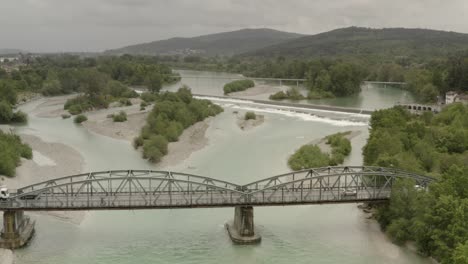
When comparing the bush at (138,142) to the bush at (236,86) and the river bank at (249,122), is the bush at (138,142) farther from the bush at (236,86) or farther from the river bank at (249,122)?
the bush at (236,86)

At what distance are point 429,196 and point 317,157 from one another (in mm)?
21290

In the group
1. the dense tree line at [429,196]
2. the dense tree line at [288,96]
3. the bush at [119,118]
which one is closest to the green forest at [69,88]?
the bush at [119,118]

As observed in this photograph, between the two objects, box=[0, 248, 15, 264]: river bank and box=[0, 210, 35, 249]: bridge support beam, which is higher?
box=[0, 210, 35, 249]: bridge support beam

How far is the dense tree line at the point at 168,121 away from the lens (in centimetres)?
5400

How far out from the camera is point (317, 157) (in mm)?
49438

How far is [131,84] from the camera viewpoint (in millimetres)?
132125

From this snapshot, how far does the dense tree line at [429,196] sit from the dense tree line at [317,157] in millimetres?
5164

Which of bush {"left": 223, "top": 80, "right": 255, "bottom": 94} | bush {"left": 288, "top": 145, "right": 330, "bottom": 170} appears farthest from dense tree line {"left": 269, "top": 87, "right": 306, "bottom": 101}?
bush {"left": 288, "top": 145, "right": 330, "bottom": 170}

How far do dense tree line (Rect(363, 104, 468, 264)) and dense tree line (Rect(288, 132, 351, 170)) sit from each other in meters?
5.16

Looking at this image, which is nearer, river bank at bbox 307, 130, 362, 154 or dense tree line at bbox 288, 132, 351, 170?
dense tree line at bbox 288, 132, 351, 170

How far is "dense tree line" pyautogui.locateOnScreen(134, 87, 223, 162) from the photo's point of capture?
177 ft

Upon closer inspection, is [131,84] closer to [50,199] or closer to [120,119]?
[120,119]

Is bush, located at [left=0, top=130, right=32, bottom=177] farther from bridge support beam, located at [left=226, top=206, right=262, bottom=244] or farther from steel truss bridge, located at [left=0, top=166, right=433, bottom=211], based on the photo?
bridge support beam, located at [left=226, top=206, right=262, bottom=244]

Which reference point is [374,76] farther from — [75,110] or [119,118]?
[119,118]
